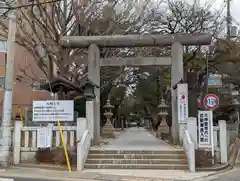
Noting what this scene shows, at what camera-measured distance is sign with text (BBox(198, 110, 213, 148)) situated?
46.0 feet

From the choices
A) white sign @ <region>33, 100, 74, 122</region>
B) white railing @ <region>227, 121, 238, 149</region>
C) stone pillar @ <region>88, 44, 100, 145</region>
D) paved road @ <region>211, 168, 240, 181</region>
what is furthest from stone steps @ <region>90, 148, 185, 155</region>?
white railing @ <region>227, 121, 238, 149</region>

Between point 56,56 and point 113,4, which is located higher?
point 113,4

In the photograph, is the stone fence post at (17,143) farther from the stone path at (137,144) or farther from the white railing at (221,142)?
the white railing at (221,142)

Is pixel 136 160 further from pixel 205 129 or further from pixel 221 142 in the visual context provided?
pixel 221 142

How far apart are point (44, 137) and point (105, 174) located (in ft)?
11.2

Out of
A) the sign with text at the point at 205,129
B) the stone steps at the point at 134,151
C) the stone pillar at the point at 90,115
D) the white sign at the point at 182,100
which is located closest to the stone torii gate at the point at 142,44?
the white sign at the point at 182,100

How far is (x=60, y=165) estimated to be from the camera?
13.8 m

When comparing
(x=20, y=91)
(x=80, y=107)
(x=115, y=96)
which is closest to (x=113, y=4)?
(x=80, y=107)

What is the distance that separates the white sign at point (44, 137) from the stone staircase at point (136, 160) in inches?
68.0

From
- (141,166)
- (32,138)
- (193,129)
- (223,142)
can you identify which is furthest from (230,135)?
(32,138)

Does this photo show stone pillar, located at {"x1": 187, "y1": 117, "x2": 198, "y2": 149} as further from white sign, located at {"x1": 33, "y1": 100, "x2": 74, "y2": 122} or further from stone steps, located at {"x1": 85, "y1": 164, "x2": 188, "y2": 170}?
white sign, located at {"x1": 33, "y1": 100, "x2": 74, "y2": 122}

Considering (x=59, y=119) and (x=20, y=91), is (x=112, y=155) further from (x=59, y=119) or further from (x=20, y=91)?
(x=20, y=91)

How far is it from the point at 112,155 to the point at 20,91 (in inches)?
874

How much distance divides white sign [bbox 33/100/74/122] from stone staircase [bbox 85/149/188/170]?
1850 millimetres
